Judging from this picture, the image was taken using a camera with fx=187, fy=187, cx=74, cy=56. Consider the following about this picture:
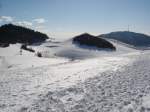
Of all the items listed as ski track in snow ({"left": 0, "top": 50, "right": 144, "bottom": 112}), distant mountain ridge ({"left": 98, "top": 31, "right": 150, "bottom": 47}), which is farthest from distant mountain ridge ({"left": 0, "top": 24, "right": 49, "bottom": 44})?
distant mountain ridge ({"left": 98, "top": 31, "right": 150, "bottom": 47})

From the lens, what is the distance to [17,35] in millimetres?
82938

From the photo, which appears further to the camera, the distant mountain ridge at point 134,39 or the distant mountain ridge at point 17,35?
the distant mountain ridge at point 134,39

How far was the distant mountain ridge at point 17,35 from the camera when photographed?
80688 millimetres

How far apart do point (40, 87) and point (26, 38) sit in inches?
2929

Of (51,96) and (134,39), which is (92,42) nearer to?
(51,96)

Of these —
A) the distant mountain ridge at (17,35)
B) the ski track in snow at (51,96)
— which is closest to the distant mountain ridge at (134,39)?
the distant mountain ridge at (17,35)

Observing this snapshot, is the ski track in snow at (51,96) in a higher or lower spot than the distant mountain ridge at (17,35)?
lower

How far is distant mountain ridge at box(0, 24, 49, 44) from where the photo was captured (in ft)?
265

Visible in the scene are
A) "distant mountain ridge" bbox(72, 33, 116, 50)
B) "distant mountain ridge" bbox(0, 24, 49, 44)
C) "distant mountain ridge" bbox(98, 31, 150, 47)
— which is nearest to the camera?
"distant mountain ridge" bbox(72, 33, 116, 50)

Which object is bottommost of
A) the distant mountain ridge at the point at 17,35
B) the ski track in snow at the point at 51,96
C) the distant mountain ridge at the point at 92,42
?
the ski track in snow at the point at 51,96

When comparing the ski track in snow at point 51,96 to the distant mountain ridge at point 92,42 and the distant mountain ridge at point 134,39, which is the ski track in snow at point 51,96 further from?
the distant mountain ridge at point 134,39

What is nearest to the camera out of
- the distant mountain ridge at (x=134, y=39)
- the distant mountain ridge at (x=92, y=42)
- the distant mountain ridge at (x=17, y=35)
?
the distant mountain ridge at (x=92, y=42)

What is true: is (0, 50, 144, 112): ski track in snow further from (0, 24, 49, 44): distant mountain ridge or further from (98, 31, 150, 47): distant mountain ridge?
(98, 31, 150, 47): distant mountain ridge

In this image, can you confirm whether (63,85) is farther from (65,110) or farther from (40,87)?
(65,110)
